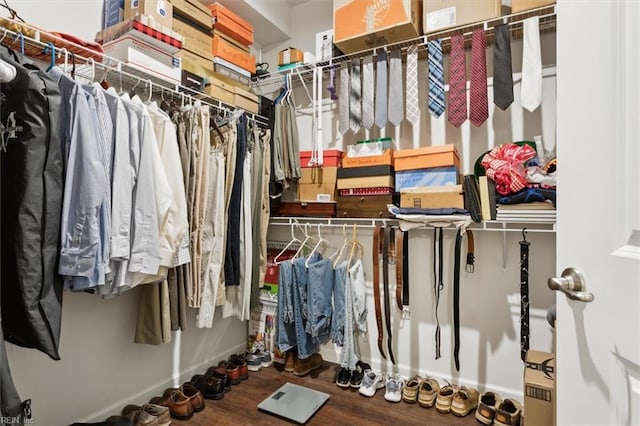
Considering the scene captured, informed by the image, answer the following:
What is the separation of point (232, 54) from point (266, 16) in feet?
1.68

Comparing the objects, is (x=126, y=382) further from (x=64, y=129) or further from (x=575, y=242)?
(x=575, y=242)

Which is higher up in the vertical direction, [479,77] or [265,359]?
[479,77]

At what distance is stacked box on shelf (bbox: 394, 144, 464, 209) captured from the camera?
5.91 feet

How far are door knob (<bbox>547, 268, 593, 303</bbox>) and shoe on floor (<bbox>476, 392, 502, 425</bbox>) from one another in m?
1.31

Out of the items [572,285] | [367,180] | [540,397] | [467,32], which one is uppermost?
[467,32]

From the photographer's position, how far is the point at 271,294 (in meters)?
2.42

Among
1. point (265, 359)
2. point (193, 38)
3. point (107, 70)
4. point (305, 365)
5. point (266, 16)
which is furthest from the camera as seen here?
point (266, 16)

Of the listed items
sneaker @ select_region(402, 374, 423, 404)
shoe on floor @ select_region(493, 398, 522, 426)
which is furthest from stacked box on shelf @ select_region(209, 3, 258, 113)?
shoe on floor @ select_region(493, 398, 522, 426)

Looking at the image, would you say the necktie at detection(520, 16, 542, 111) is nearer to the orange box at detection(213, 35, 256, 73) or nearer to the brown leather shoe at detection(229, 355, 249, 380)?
the orange box at detection(213, 35, 256, 73)

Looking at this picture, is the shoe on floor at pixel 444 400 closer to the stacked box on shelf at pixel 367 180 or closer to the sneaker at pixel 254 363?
the stacked box on shelf at pixel 367 180

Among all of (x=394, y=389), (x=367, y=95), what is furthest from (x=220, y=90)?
(x=394, y=389)

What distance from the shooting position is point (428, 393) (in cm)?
187

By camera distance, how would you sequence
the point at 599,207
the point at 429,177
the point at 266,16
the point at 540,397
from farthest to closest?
the point at 266,16
the point at 429,177
the point at 540,397
the point at 599,207

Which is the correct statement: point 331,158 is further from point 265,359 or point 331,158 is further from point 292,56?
point 265,359
